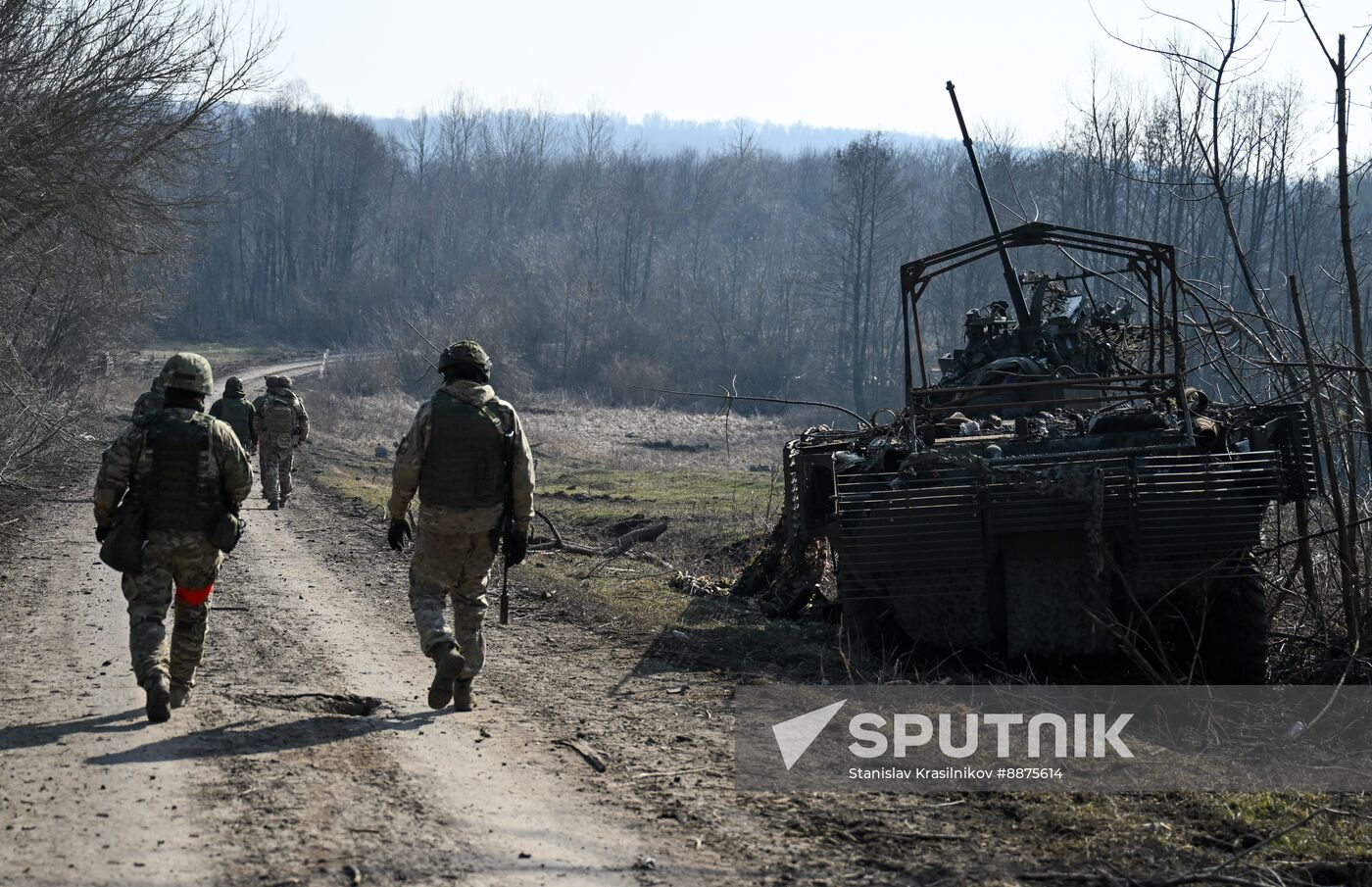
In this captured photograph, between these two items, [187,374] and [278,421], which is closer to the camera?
[187,374]

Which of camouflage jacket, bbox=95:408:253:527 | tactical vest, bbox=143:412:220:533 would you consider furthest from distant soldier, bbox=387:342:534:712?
tactical vest, bbox=143:412:220:533

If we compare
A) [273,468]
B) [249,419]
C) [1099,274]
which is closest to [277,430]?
[273,468]

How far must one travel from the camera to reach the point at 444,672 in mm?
6695

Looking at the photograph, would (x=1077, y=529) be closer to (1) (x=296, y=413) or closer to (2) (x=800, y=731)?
(2) (x=800, y=731)

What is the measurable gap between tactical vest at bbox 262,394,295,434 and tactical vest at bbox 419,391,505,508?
1041 centimetres

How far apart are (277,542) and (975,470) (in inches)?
328

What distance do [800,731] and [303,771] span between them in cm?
237

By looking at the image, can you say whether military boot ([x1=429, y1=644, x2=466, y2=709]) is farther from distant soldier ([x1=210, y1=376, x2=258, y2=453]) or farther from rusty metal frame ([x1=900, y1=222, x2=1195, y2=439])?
distant soldier ([x1=210, y1=376, x2=258, y2=453])

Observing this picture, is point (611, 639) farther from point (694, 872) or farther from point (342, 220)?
point (342, 220)

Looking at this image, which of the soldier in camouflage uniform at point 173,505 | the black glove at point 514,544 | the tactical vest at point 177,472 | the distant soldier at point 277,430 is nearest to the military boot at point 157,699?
the soldier in camouflage uniform at point 173,505

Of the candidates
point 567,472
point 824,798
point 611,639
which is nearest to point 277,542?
point 611,639

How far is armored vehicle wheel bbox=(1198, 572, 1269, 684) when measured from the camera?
8258 mm

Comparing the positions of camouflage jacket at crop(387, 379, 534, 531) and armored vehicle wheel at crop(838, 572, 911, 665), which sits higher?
camouflage jacket at crop(387, 379, 534, 531)

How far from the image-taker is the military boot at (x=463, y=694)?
268 inches
